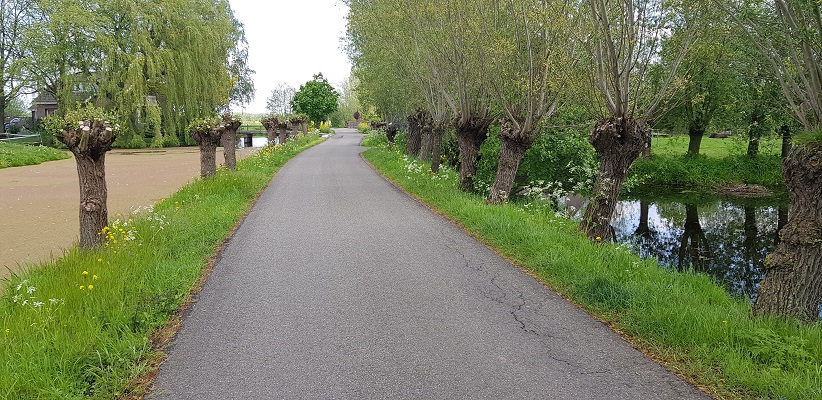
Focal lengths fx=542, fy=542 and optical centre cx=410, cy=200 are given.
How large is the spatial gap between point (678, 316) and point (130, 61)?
3852 cm

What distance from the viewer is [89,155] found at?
25.0ft

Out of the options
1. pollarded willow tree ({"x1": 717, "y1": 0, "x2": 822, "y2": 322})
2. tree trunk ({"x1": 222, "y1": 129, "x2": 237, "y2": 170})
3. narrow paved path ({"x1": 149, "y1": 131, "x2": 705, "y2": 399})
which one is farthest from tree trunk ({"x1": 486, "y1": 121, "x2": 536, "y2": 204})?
tree trunk ({"x1": 222, "y1": 129, "x2": 237, "y2": 170})

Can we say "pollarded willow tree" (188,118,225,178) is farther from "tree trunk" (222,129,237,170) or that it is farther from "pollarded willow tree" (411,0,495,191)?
"pollarded willow tree" (411,0,495,191)

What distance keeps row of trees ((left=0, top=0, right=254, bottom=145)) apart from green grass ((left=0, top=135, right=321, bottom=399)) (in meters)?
31.0

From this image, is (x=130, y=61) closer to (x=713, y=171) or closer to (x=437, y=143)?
(x=437, y=143)

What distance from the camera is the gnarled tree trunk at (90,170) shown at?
7.48 metres

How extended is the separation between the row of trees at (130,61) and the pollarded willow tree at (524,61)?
30143 millimetres

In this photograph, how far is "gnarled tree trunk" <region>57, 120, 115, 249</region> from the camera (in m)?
7.48

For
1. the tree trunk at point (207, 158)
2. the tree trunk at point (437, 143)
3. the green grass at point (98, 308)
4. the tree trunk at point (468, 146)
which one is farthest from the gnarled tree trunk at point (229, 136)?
the green grass at point (98, 308)

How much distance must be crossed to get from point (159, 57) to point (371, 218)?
3131 centimetres

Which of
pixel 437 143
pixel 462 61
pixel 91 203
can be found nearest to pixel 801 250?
pixel 91 203

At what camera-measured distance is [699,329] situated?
4473 mm

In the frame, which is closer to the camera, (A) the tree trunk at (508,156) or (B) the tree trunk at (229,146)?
(A) the tree trunk at (508,156)

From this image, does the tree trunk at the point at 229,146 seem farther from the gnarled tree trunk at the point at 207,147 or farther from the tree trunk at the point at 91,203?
the tree trunk at the point at 91,203
